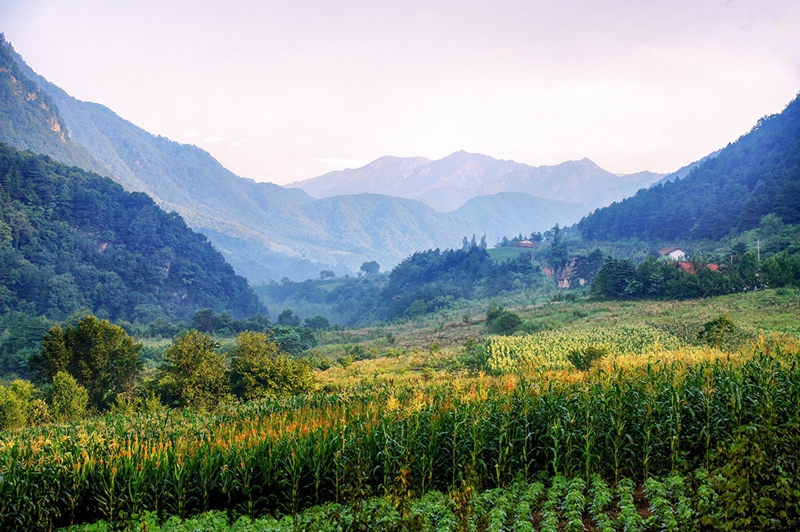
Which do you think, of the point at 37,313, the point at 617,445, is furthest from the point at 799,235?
the point at 37,313

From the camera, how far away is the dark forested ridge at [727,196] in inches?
2913

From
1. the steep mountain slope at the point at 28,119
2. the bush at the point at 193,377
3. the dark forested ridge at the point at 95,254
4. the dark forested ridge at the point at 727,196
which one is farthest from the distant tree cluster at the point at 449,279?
the steep mountain slope at the point at 28,119

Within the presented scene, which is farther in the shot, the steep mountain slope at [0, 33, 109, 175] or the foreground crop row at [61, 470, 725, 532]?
the steep mountain slope at [0, 33, 109, 175]

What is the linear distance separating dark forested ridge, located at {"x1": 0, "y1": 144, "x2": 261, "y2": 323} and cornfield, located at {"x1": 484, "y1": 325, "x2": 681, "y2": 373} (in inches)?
2829

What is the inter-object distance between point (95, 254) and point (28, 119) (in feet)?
313

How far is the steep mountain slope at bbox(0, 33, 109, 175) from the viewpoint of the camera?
157 m

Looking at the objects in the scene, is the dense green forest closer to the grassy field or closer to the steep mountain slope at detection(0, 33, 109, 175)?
the grassy field

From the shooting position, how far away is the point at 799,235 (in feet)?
177

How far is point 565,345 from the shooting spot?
82.7ft

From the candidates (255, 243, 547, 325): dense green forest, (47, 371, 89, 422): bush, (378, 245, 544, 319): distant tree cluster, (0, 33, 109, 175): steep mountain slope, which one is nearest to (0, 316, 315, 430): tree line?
(47, 371, 89, 422): bush

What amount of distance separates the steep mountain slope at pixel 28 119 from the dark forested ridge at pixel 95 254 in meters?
65.9

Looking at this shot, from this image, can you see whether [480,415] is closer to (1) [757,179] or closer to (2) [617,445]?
(2) [617,445]

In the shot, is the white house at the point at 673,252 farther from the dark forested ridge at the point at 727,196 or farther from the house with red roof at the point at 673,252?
the dark forested ridge at the point at 727,196

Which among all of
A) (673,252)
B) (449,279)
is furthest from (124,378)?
(449,279)
